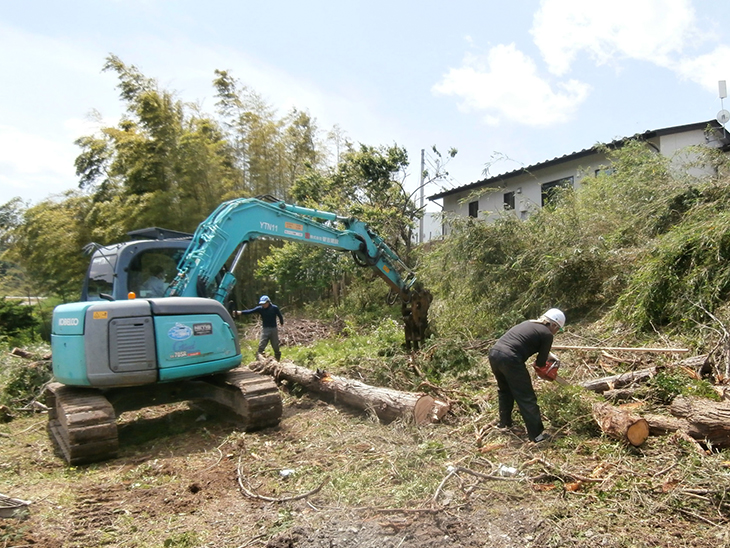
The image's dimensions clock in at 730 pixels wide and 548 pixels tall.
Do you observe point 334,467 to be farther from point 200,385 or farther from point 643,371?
point 643,371

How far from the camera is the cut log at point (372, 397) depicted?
5.37 meters

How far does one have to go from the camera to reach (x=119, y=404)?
18.5 feet

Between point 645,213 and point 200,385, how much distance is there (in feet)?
23.2

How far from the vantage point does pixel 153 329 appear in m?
5.29

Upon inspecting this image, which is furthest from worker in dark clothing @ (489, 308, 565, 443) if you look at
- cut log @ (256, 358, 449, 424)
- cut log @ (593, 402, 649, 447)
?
cut log @ (256, 358, 449, 424)

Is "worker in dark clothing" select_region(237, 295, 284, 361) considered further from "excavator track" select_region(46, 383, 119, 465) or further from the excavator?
"excavator track" select_region(46, 383, 119, 465)

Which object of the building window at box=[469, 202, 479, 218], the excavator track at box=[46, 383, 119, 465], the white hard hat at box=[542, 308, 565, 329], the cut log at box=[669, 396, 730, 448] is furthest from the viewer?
the building window at box=[469, 202, 479, 218]

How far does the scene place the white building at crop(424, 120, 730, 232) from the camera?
1228 centimetres

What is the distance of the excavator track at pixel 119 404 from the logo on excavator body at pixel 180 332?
717 millimetres

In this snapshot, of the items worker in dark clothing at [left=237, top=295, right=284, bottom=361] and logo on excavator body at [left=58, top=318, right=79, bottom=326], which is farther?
worker in dark clothing at [left=237, top=295, right=284, bottom=361]

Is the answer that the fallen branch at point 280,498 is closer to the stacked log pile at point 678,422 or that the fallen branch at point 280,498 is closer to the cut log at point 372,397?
the cut log at point 372,397

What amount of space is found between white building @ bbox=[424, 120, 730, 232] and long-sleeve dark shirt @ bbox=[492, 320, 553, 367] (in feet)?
17.4

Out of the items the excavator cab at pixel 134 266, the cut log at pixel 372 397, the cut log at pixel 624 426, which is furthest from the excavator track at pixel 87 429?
the cut log at pixel 624 426

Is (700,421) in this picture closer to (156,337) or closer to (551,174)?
(156,337)
